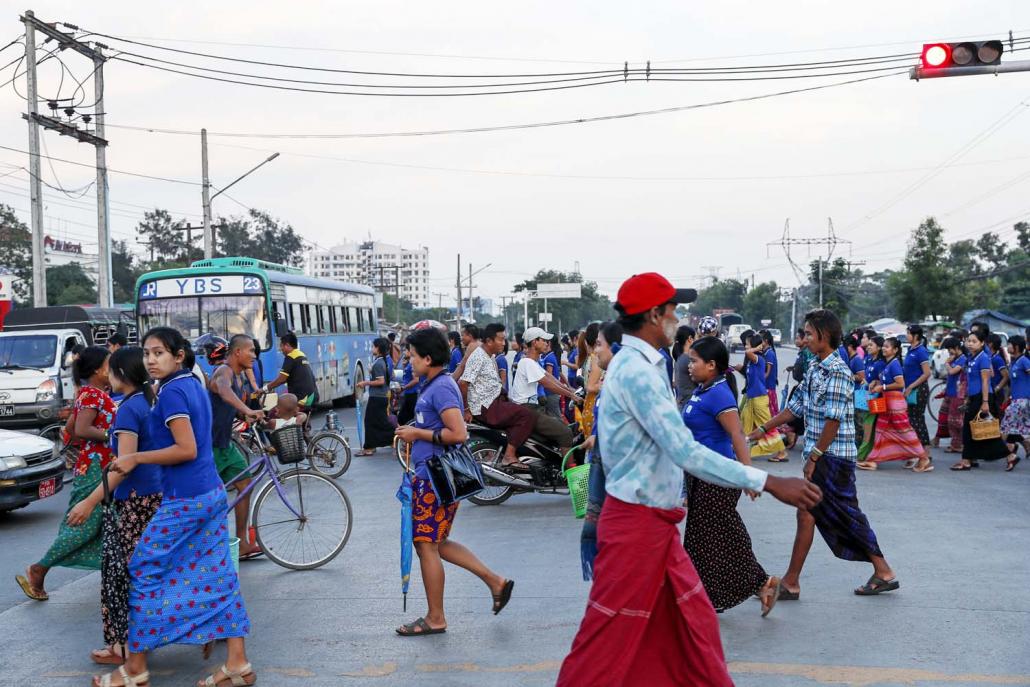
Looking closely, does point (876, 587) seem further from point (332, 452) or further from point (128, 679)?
point (332, 452)

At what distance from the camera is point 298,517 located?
24.7 ft

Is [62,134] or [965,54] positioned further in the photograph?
[62,134]

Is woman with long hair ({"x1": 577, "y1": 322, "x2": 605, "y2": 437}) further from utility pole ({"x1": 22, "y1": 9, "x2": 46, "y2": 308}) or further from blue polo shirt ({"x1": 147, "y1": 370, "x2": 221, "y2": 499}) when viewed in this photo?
utility pole ({"x1": 22, "y1": 9, "x2": 46, "y2": 308})

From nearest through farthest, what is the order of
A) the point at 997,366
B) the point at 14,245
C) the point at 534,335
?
the point at 534,335 < the point at 997,366 < the point at 14,245

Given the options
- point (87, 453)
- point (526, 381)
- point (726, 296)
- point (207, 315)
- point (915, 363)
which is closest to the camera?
point (87, 453)

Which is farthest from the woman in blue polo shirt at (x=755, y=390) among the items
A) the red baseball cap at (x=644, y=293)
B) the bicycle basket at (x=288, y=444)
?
the red baseball cap at (x=644, y=293)

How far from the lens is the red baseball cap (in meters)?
3.83

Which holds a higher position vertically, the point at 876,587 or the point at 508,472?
the point at 508,472

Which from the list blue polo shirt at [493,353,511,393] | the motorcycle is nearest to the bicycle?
the motorcycle

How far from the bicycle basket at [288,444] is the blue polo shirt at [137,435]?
2.25m

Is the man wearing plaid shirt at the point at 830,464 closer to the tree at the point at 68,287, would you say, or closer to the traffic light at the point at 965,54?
the traffic light at the point at 965,54

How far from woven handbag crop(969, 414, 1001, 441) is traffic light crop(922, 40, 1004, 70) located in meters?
4.05

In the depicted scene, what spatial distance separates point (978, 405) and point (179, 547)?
34.8ft

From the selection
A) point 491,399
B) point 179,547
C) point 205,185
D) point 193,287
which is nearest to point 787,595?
point 179,547
